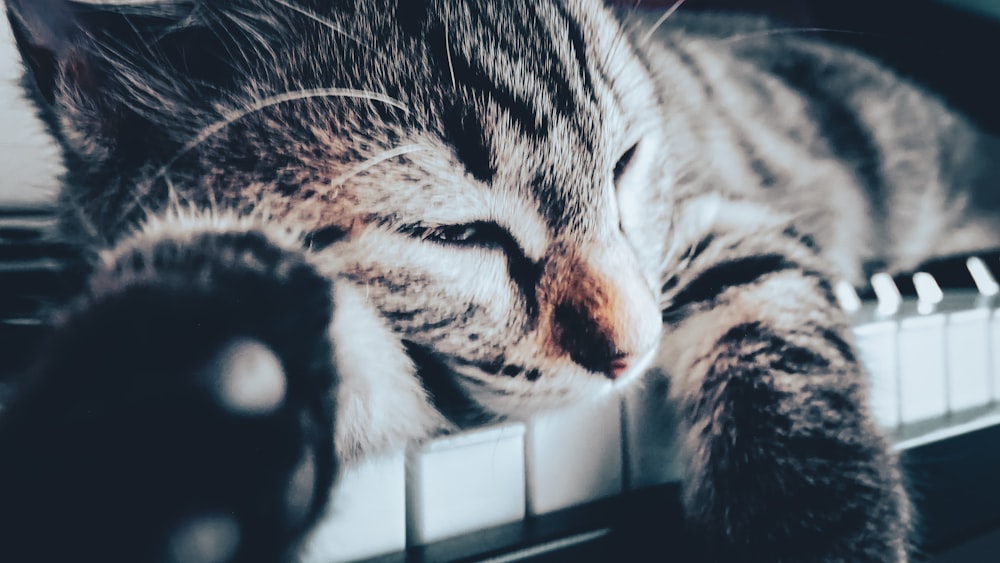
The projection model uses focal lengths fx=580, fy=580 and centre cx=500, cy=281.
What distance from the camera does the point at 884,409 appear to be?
0.56 meters

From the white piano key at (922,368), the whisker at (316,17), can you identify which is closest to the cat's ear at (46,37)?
the whisker at (316,17)

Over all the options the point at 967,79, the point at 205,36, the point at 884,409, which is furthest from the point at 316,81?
the point at 967,79

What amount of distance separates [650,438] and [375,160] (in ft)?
1.04

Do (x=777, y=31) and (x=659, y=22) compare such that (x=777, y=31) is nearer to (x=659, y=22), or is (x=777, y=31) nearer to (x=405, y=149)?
(x=659, y=22)

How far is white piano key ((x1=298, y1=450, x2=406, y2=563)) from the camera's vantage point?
1.07ft

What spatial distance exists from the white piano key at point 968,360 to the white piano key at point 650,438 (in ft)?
1.44

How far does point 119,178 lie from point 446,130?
0.19 meters

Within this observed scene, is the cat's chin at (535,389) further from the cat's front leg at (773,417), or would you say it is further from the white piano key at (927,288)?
the white piano key at (927,288)

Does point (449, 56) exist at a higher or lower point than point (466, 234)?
higher

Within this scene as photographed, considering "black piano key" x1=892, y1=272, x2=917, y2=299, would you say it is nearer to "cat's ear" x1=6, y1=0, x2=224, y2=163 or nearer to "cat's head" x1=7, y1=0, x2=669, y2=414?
"cat's head" x1=7, y1=0, x2=669, y2=414

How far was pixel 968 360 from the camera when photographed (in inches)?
28.1

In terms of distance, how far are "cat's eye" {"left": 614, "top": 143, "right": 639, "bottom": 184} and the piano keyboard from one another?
179 mm

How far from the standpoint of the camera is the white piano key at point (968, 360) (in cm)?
70

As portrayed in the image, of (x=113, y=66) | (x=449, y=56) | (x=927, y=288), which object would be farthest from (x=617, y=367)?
(x=927, y=288)
